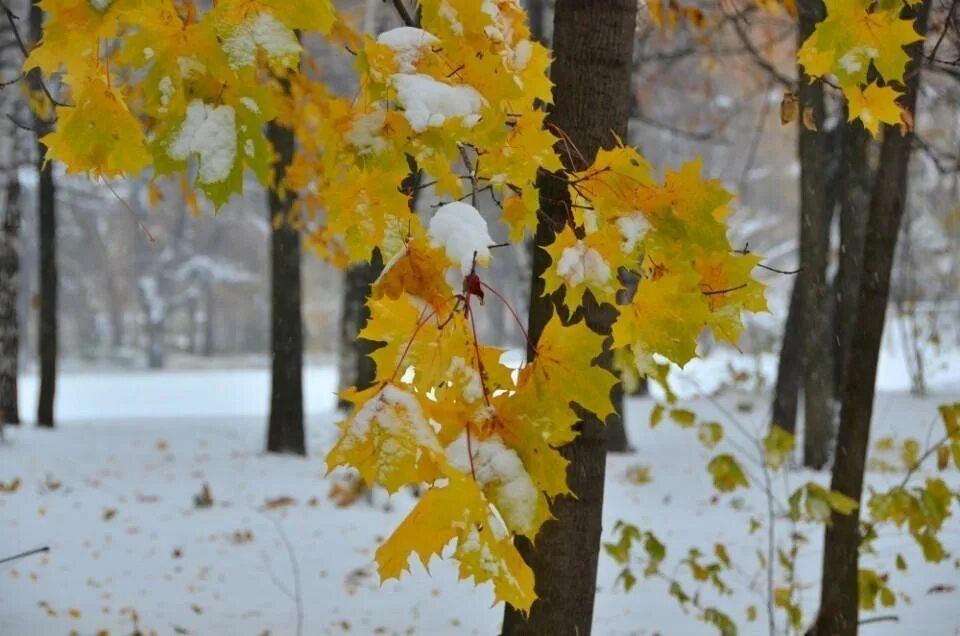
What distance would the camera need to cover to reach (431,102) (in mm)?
1434

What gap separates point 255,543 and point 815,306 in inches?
187

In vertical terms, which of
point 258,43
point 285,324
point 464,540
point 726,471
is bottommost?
point 726,471

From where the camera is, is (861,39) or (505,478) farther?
(861,39)

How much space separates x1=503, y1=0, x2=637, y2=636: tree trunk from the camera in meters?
2.13

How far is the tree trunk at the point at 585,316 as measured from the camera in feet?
7.00

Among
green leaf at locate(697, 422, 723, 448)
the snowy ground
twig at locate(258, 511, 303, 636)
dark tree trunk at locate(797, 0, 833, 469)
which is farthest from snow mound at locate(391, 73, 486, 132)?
dark tree trunk at locate(797, 0, 833, 469)

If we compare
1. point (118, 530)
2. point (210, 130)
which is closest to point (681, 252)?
point (210, 130)

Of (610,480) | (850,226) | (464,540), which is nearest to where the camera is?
(464,540)

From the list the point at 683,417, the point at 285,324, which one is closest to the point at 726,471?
the point at 683,417

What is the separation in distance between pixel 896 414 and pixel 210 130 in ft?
34.5

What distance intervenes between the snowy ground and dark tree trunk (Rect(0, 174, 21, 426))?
0.47 m

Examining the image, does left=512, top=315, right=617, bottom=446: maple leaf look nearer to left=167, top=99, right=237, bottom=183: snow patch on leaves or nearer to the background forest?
the background forest

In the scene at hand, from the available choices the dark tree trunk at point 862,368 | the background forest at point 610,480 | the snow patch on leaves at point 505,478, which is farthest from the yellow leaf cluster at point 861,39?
the dark tree trunk at point 862,368

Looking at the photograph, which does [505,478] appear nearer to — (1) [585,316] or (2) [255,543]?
(1) [585,316]
